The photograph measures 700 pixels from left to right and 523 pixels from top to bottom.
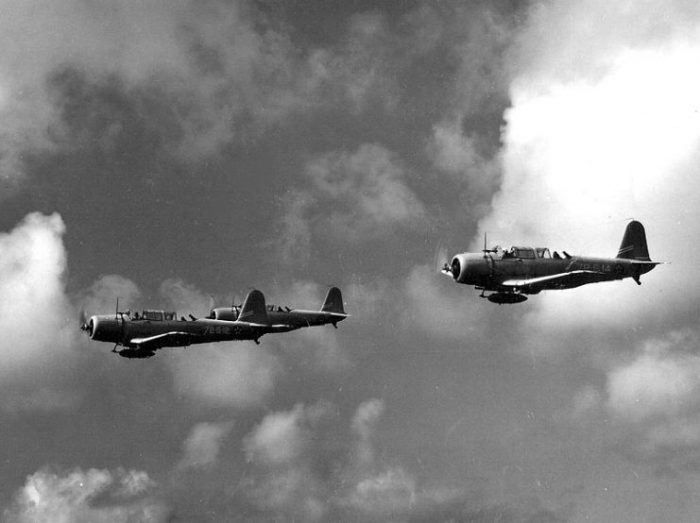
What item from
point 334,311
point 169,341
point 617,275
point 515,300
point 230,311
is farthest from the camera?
point 334,311

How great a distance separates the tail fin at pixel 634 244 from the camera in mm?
87188

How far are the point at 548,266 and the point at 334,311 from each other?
52.7 meters

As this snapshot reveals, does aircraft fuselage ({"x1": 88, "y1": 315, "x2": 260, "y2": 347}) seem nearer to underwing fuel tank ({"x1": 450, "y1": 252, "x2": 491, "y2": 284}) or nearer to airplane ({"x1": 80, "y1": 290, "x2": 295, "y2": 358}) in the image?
airplane ({"x1": 80, "y1": 290, "x2": 295, "y2": 358})

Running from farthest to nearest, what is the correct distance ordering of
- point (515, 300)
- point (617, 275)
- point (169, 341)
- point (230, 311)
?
point (230, 311), point (169, 341), point (617, 275), point (515, 300)

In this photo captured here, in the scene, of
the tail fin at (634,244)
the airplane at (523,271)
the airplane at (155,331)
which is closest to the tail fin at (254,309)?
the airplane at (155,331)

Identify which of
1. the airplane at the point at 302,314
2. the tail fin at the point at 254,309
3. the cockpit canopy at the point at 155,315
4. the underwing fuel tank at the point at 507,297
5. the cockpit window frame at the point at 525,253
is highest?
the airplane at the point at 302,314

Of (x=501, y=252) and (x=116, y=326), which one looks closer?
(x=501, y=252)

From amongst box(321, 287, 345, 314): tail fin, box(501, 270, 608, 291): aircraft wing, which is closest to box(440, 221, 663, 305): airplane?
box(501, 270, 608, 291): aircraft wing

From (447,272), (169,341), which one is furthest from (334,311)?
(447,272)

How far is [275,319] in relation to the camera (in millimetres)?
118812

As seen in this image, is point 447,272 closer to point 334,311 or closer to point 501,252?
point 501,252

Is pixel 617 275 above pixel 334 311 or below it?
below

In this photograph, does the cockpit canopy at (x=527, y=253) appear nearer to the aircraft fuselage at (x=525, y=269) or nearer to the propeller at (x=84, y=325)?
the aircraft fuselage at (x=525, y=269)

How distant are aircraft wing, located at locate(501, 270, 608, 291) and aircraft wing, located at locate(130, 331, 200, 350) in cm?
3474
